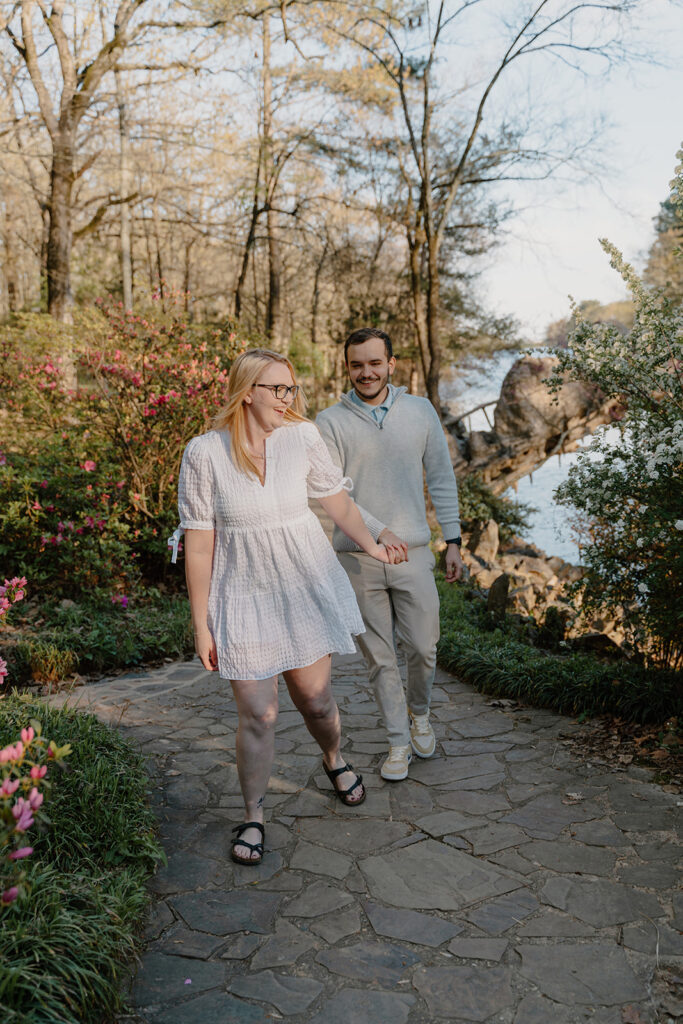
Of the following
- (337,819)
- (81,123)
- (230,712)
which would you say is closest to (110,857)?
(337,819)

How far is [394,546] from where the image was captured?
356 centimetres

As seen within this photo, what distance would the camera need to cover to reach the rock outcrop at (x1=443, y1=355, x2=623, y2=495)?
712 inches

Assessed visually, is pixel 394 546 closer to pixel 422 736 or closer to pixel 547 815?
pixel 422 736

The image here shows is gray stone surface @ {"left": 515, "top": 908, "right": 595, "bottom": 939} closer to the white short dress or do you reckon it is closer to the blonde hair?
the white short dress

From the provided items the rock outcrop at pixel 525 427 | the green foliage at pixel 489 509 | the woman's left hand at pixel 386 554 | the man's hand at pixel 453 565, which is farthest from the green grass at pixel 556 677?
the rock outcrop at pixel 525 427

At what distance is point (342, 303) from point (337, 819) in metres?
21.0

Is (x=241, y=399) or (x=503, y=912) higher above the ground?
(x=241, y=399)

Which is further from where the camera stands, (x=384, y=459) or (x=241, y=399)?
(x=384, y=459)

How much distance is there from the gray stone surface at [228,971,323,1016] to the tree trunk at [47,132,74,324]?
12.5 meters

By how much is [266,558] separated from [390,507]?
35.6 inches

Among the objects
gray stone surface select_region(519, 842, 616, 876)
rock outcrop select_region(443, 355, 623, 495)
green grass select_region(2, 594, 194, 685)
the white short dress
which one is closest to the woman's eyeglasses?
the white short dress

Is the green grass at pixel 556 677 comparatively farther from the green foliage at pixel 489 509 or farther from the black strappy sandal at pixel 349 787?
the green foliage at pixel 489 509

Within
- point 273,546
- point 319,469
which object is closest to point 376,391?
point 319,469

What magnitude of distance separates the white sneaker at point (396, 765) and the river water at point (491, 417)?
10.1 m
